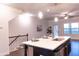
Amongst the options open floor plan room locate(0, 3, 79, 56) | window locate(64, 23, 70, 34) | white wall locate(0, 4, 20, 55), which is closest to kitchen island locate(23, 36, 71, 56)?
open floor plan room locate(0, 3, 79, 56)

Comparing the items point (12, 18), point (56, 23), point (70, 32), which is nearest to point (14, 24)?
point (12, 18)

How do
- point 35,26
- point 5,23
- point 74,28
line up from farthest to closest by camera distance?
point 35,26
point 74,28
point 5,23

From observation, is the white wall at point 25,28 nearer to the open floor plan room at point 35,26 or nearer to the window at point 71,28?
the open floor plan room at point 35,26

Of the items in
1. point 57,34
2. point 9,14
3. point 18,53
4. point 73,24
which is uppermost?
point 9,14

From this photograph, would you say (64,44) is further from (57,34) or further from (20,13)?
(20,13)

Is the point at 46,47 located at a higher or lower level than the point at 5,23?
lower

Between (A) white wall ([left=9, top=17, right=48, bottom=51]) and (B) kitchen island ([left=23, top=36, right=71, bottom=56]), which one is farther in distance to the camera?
(B) kitchen island ([left=23, top=36, right=71, bottom=56])

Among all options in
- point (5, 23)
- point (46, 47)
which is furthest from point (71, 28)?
point (5, 23)

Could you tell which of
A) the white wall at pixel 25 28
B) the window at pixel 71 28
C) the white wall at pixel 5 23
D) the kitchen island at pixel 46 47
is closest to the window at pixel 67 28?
the window at pixel 71 28

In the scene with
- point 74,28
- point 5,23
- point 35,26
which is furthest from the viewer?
point 35,26

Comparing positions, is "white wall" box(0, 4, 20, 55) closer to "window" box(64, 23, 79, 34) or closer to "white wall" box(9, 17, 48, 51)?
"white wall" box(9, 17, 48, 51)

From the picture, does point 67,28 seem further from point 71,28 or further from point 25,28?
point 25,28

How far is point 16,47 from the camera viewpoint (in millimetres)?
1062

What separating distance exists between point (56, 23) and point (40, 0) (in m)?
0.52
